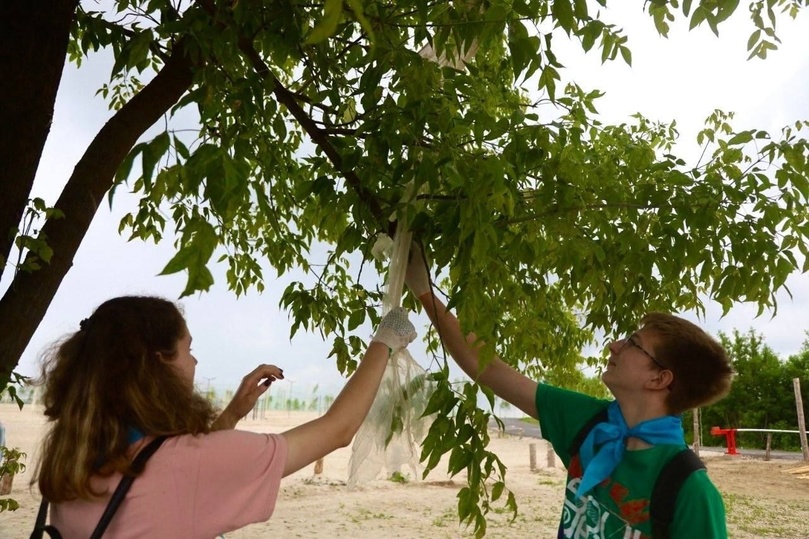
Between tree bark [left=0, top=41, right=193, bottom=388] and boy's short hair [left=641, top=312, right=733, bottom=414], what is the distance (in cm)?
177

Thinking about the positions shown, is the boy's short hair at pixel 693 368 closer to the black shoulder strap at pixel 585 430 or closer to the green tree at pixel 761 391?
the black shoulder strap at pixel 585 430

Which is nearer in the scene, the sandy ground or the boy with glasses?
the boy with glasses

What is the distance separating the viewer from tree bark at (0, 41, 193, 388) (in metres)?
2.67

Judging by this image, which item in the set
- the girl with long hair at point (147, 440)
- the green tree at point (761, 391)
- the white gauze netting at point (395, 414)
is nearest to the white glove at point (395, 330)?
the white gauze netting at point (395, 414)

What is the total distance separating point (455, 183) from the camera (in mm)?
1821

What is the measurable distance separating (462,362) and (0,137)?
1636 millimetres

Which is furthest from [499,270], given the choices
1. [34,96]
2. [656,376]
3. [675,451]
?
[34,96]

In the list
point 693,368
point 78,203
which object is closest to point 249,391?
point 693,368

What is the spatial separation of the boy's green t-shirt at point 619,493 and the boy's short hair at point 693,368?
0.56 ft

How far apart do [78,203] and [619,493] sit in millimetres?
2131

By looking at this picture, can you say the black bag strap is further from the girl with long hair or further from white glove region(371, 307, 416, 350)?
white glove region(371, 307, 416, 350)

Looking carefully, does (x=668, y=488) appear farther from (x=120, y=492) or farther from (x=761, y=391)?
(x=761, y=391)

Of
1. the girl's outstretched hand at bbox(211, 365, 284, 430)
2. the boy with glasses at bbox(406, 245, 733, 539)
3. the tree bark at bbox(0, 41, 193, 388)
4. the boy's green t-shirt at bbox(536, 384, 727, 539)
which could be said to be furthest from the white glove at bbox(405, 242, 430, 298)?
the tree bark at bbox(0, 41, 193, 388)

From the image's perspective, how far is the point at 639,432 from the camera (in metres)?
1.72
